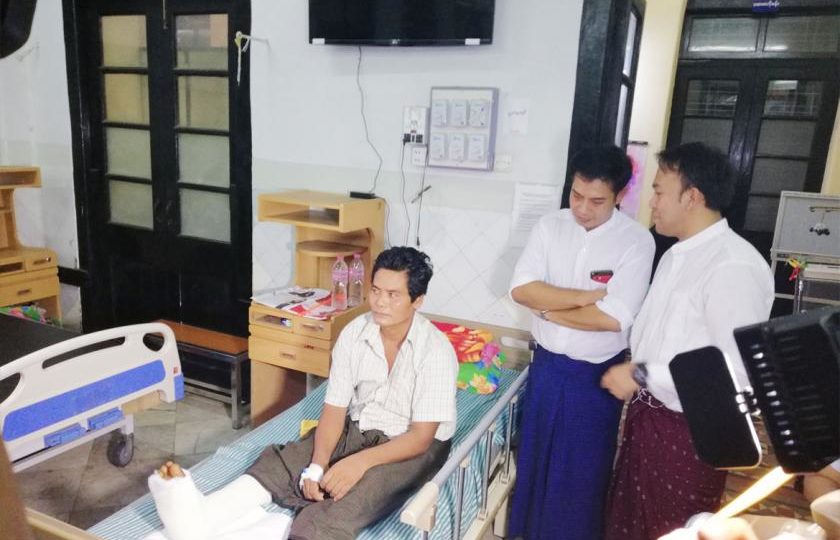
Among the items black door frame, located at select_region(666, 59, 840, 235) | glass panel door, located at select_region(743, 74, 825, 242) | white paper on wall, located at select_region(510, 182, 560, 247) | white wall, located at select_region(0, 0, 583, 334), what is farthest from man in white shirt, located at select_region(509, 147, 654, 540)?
glass panel door, located at select_region(743, 74, 825, 242)

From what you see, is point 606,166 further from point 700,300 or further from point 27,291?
point 27,291

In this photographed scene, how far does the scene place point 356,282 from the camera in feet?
10.3

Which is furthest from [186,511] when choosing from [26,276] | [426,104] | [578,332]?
[26,276]

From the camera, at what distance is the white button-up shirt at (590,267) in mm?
2043

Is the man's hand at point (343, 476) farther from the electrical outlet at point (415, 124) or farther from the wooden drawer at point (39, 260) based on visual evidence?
the wooden drawer at point (39, 260)

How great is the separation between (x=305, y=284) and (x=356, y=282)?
1.06 feet

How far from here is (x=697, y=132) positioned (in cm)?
508

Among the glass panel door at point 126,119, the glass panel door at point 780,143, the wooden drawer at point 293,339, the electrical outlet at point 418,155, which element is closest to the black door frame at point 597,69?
the electrical outlet at point 418,155

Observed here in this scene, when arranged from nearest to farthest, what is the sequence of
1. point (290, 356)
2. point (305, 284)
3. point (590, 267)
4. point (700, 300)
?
point (700, 300) < point (590, 267) < point (290, 356) < point (305, 284)

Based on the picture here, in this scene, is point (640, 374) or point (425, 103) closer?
point (640, 374)

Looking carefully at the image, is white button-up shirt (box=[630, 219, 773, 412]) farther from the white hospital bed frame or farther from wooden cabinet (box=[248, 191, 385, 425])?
wooden cabinet (box=[248, 191, 385, 425])

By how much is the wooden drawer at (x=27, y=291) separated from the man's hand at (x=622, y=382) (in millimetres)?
3683

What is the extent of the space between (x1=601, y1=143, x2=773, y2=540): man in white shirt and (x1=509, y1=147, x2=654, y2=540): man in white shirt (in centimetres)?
25

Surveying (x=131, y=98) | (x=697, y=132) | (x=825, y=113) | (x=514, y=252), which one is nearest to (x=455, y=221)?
(x=514, y=252)
